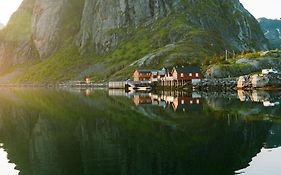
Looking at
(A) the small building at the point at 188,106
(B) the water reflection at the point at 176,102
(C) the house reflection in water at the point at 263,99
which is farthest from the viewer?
(C) the house reflection in water at the point at 263,99

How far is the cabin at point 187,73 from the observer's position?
178012 millimetres

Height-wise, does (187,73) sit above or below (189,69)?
below

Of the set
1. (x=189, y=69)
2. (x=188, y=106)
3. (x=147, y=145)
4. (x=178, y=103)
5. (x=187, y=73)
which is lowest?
(x=147, y=145)

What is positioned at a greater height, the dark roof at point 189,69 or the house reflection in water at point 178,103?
the dark roof at point 189,69

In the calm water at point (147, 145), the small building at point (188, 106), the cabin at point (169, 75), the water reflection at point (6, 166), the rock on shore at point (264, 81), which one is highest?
the cabin at point (169, 75)

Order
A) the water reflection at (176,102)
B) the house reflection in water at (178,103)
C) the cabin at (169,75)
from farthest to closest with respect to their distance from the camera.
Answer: the cabin at (169,75)
the water reflection at (176,102)
the house reflection in water at (178,103)

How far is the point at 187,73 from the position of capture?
180 m

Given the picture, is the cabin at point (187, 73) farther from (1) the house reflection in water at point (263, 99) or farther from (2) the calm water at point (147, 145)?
(2) the calm water at point (147, 145)

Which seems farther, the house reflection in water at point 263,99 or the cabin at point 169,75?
the cabin at point 169,75

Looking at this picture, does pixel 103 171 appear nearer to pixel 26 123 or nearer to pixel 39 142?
pixel 39 142

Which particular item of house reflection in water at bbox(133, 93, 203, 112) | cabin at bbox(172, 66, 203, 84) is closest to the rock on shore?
cabin at bbox(172, 66, 203, 84)

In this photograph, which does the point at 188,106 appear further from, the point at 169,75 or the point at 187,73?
the point at 169,75

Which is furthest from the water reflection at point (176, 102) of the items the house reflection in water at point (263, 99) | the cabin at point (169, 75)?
the cabin at point (169, 75)

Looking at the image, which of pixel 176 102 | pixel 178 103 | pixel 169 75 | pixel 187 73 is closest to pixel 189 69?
pixel 187 73
